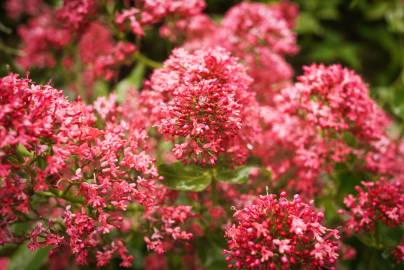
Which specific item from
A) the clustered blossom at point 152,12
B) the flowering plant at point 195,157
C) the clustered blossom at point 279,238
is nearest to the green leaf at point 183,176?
the flowering plant at point 195,157

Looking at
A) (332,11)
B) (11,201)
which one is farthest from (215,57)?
(332,11)

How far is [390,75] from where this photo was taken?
154 inches

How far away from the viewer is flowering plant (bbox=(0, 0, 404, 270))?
1.62 m

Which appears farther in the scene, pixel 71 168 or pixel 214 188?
pixel 214 188

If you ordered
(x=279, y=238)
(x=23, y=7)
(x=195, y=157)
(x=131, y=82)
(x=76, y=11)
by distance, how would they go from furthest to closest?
(x=23, y=7)
(x=131, y=82)
(x=76, y=11)
(x=195, y=157)
(x=279, y=238)

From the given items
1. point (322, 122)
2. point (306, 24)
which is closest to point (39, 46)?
point (322, 122)

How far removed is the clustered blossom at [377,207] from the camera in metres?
1.89

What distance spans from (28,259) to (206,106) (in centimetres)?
136

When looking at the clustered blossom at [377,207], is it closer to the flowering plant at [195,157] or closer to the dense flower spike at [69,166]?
the flowering plant at [195,157]

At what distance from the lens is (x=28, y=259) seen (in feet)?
7.42

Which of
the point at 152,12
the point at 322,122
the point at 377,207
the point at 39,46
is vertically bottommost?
the point at 39,46

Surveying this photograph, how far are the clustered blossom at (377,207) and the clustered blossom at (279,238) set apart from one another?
38 centimetres

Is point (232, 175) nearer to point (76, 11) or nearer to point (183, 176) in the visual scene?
point (183, 176)

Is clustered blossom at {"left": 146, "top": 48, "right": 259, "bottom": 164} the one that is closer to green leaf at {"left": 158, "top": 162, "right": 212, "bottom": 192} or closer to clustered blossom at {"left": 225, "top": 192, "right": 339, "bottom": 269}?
green leaf at {"left": 158, "top": 162, "right": 212, "bottom": 192}
